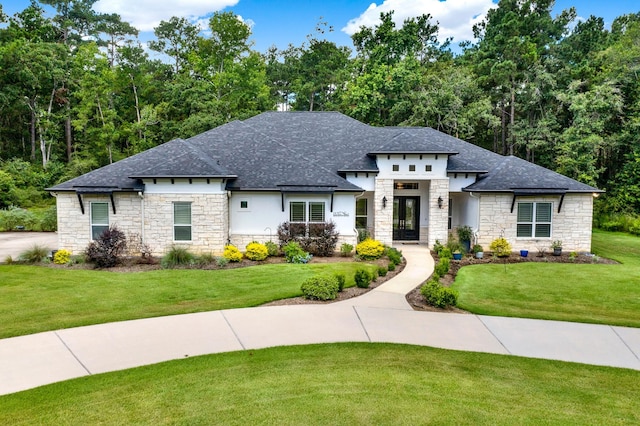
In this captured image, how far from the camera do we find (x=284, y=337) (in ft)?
23.5

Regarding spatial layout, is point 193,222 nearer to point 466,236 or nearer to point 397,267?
point 397,267

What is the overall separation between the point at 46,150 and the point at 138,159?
92.4 feet

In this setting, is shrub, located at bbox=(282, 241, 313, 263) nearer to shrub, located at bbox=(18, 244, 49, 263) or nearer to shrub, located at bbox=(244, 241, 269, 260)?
shrub, located at bbox=(244, 241, 269, 260)

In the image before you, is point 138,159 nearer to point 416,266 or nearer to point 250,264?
point 250,264

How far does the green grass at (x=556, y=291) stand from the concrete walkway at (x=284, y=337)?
2.57ft

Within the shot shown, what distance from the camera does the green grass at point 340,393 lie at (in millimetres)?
4566

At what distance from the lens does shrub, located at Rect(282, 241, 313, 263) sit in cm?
1438

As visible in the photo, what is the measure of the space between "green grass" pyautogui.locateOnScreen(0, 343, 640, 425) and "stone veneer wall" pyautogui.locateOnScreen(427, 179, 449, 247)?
11.0m

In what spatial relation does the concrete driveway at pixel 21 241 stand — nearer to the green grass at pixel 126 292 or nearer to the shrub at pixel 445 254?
the green grass at pixel 126 292

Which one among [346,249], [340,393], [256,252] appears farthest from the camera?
[346,249]

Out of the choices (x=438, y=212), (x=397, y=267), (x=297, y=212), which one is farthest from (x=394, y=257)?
(x=297, y=212)

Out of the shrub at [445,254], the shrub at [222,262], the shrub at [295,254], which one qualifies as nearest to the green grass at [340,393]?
the shrub at [222,262]

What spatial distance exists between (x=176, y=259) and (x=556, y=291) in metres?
11.8

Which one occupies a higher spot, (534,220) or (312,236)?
(534,220)
